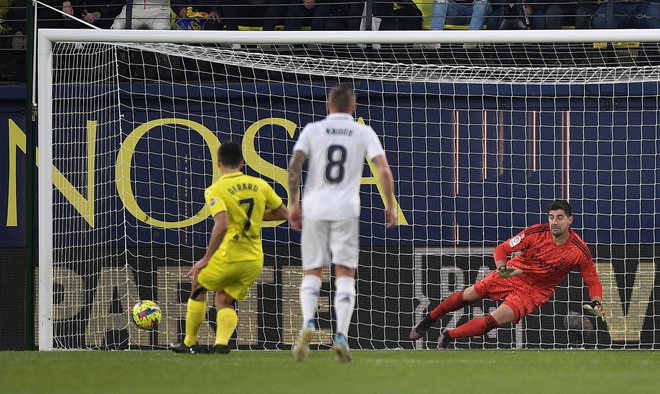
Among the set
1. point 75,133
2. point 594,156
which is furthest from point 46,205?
point 594,156

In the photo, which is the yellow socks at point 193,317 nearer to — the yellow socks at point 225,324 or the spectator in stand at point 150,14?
the yellow socks at point 225,324

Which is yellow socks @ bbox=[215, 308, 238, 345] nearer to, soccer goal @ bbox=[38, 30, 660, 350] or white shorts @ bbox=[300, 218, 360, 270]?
white shorts @ bbox=[300, 218, 360, 270]

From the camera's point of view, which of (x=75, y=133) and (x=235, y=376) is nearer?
(x=235, y=376)

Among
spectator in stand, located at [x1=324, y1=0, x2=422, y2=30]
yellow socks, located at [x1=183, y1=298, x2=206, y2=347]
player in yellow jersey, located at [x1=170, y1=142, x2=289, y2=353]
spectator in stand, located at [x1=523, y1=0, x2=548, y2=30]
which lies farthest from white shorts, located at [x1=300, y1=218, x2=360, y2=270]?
spectator in stand, located at [x1=523, y1=0, x2=548, y2=30]

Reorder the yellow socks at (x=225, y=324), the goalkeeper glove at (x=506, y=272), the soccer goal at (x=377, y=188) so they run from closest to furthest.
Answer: the yellow socks at (x=225, y=324), the goalkeeper glove at (x=506, y=272), the soccer goal at (x=377, y=188)

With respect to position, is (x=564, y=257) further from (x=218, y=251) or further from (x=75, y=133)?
(x=75, y=133)

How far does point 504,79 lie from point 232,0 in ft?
11.6

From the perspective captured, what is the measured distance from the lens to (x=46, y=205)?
10.9 metres

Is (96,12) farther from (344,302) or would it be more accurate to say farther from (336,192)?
(344,302)

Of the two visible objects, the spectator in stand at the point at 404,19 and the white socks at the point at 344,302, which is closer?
the white socks at the point at 344,302

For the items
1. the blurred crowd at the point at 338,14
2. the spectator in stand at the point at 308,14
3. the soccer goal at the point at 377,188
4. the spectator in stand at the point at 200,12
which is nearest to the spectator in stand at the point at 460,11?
the blurred crowd at the point at 338,14

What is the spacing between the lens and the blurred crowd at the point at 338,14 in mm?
13328

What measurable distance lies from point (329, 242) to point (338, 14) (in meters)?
6.16

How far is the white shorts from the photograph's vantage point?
7926 mm
